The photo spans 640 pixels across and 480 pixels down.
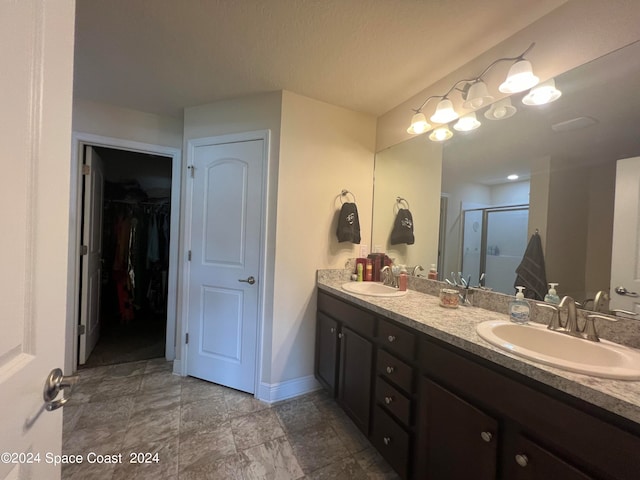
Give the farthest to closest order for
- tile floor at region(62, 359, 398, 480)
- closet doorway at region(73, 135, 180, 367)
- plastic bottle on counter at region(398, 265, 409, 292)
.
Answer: closet doorway at region(73, 135, 180, 367)
plastic bottle on counter at region(398, 265, 409, 292)
tile floor at region(62, 359, 398, 480)

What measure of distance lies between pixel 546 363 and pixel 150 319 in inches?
163

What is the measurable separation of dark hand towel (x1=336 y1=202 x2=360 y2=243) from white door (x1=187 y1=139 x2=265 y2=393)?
0.62 meters

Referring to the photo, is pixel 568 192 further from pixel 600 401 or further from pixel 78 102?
pixel 78 102

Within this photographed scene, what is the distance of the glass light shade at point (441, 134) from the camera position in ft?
6.09

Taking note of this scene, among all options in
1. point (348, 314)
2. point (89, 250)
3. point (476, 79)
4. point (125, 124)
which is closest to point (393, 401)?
point (348, 314)

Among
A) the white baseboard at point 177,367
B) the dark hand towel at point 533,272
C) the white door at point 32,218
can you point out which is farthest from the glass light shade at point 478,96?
the white baseboard at point 177,367

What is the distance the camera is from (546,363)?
830 mm

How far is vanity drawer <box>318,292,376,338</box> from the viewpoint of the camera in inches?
61.9

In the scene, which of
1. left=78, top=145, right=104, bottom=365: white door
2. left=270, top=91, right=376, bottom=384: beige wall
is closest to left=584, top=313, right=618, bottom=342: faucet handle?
left=270, top=91, right=376, bottom=384: beige wall

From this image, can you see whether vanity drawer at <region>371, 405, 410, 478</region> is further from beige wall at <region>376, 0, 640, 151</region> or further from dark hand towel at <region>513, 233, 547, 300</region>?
beige wall at <region>376, 0, 640, 151</region>

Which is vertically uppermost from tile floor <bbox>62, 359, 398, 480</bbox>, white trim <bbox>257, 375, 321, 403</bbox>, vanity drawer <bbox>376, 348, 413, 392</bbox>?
vanity drawer <bbox>376, 348, 413, 392</bbox>

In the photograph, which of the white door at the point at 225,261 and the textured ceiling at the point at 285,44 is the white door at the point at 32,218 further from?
the white door at the point at 225,261

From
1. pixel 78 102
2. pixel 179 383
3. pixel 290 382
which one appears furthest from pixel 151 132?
pixel 290 382

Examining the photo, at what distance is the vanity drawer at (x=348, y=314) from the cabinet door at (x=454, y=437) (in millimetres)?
425
